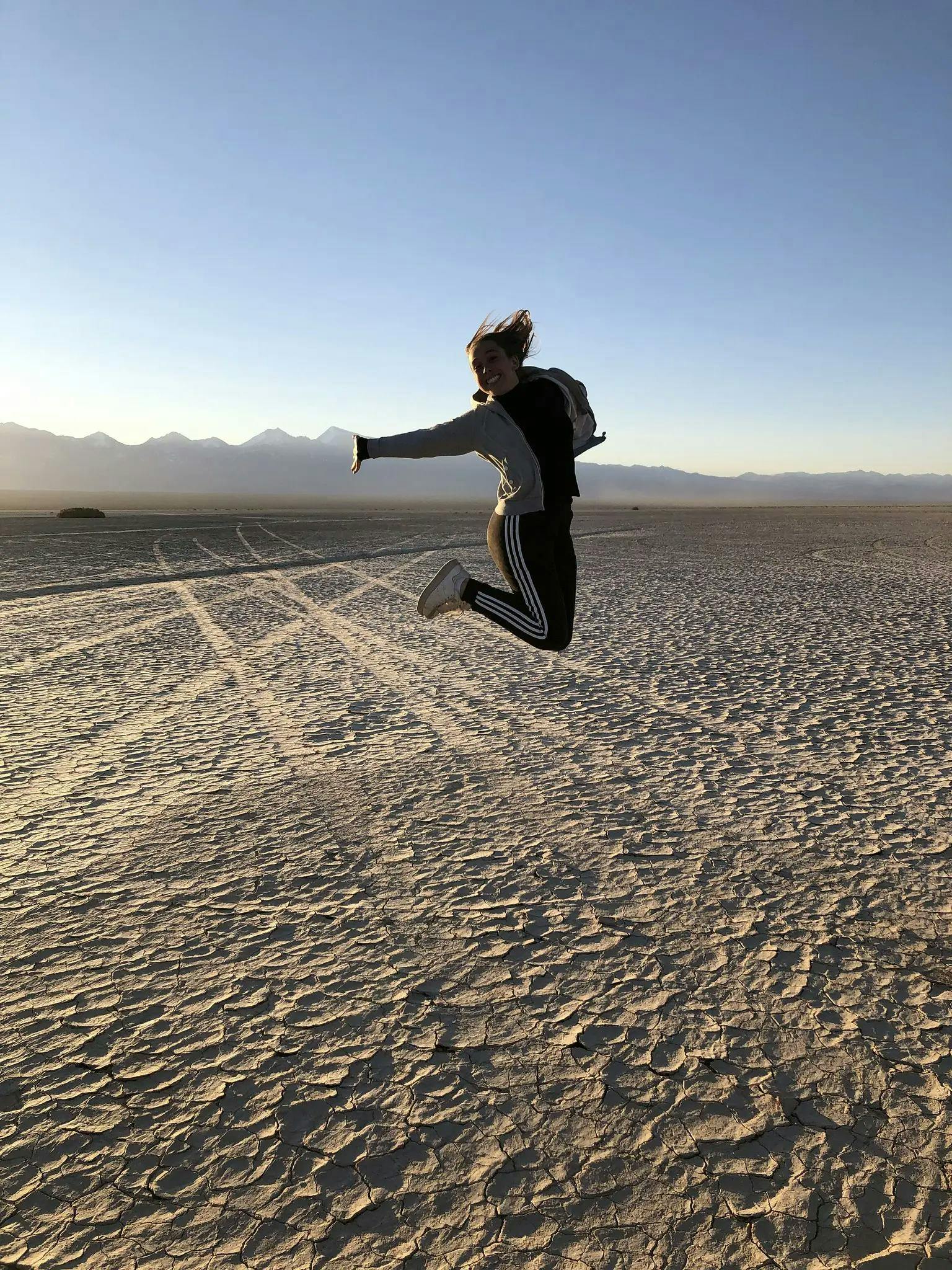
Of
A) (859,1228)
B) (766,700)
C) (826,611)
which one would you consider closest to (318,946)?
(859,1228)

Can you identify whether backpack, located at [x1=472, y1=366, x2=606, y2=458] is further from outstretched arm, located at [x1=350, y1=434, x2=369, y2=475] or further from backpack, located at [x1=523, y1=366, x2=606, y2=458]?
outstretched arm, located at [x1=350, y1=434, x2=369, y2=475]

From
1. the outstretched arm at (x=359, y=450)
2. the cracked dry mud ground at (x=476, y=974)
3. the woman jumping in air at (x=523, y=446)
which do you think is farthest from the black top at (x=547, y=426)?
the cracked dry mud ground at (x=476, y=974)

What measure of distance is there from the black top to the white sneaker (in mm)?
526

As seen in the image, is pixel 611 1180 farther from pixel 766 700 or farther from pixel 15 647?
pixel 15 647

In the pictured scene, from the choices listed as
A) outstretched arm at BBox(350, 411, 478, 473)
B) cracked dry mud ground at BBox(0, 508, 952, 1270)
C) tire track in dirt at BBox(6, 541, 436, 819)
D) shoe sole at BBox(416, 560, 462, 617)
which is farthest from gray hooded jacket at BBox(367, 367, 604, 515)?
tire track in dirt at BBox(6, 541, 436, 819)

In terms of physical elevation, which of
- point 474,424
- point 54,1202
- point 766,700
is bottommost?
point 54,1202

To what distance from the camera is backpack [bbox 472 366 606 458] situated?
2725 mm

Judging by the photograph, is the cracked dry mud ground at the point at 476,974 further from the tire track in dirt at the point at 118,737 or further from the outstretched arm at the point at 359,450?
the outstretched arm at the point at 359,450

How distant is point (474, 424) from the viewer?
105 inches

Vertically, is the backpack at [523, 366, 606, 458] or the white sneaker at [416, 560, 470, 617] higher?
the backpack at [523, 366, 606, 458]

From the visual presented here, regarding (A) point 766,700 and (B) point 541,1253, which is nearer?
(B) point 541,1253

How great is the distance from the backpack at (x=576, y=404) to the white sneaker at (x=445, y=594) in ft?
2.04

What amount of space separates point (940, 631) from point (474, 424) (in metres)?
6.58

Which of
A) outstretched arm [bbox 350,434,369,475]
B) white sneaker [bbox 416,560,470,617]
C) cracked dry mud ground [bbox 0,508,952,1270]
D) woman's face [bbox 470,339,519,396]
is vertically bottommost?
cracked dry mud ground [bbox 0,508,952,1270]
